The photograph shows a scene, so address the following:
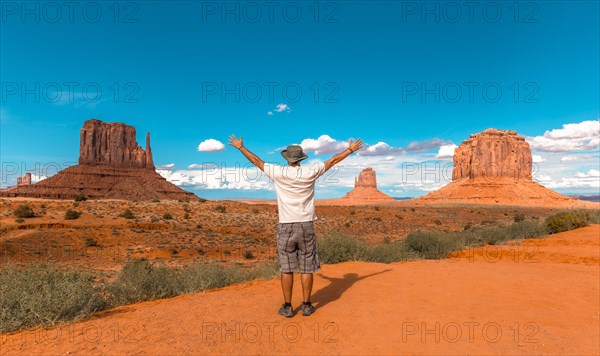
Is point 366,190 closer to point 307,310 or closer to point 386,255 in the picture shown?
point 386,255

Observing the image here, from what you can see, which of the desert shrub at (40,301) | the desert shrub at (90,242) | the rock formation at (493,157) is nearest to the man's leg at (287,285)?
the desert shrub at (40,301)

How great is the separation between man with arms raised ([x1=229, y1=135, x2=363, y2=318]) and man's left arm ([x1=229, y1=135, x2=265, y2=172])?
0.05ft

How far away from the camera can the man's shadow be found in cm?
583

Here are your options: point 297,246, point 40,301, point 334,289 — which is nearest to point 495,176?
point 334,289

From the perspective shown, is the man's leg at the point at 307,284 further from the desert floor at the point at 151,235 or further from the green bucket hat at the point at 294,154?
the desert floor at the point at 151,235

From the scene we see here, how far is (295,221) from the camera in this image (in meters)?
4.96

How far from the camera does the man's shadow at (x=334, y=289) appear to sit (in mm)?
5832

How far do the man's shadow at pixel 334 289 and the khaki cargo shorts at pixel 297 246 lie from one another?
94 cm

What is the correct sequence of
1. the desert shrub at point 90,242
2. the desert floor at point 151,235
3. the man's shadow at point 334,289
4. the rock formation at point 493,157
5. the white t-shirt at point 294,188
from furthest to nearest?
the rock formation at point 493,157
the desert shrub at point 90,242
the desert floor at point 151,235
the man's shadow at point 334,289
the white t-shirt at point 294,188

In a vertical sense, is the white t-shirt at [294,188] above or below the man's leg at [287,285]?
above

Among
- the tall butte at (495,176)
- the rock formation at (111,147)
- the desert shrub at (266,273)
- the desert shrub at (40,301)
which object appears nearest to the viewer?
the desert shrub at (40,301)

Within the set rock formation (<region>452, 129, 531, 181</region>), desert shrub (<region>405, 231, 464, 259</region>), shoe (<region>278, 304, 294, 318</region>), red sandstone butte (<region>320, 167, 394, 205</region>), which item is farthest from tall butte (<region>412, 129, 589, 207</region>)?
shoe (<region>278, 304, 294, 318</region>)

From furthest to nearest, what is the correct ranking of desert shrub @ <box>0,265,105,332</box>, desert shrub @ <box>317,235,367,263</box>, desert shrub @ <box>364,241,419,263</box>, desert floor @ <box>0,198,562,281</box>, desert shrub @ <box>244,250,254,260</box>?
1. desert shrub @ <box>244,250,254,260</box>
2. desert floor @ <box>0,198,562,281</box>
3. desert shrub @ <box>364,241,419,263</box>
4. desert shrub @ <box>317,235,367,263</box>
5. desert shrub @ <box>0,265,105,332</box>

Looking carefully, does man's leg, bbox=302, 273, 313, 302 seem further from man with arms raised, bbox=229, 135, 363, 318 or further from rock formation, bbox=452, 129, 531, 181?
rock formation, bbox=452, 129, 531, 181
